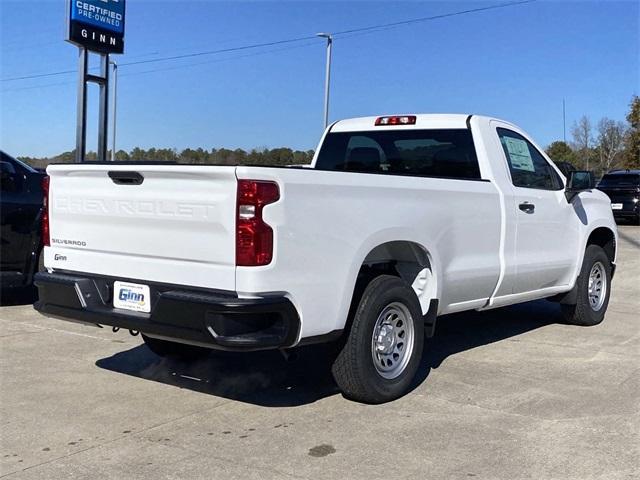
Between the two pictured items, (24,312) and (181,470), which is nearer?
(181,470)

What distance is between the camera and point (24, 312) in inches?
306

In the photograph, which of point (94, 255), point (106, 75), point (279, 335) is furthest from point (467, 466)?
point (106, 75)

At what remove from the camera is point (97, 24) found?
13.0 meters

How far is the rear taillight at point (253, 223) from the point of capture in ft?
12.4

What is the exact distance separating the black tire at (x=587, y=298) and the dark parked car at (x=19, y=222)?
5.69 metres

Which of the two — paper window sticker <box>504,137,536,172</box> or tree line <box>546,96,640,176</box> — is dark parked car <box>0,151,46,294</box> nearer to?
paper window sticker <box>504,137,536,172</box>

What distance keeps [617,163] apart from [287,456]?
219 ft

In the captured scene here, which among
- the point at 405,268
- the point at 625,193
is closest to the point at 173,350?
the point at 405,268

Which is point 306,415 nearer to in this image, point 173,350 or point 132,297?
point 132,297

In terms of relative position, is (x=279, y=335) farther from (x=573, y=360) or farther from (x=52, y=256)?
(x=573, y=360)

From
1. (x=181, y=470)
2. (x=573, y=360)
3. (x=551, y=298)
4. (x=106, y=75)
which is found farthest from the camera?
(x=106, y=75)

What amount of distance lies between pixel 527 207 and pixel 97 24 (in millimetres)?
9761

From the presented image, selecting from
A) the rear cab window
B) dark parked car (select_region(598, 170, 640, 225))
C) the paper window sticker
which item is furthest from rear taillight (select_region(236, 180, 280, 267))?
dark parked car (select_region(598, 170, 640, 225))

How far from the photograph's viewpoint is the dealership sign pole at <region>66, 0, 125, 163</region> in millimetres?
12586
